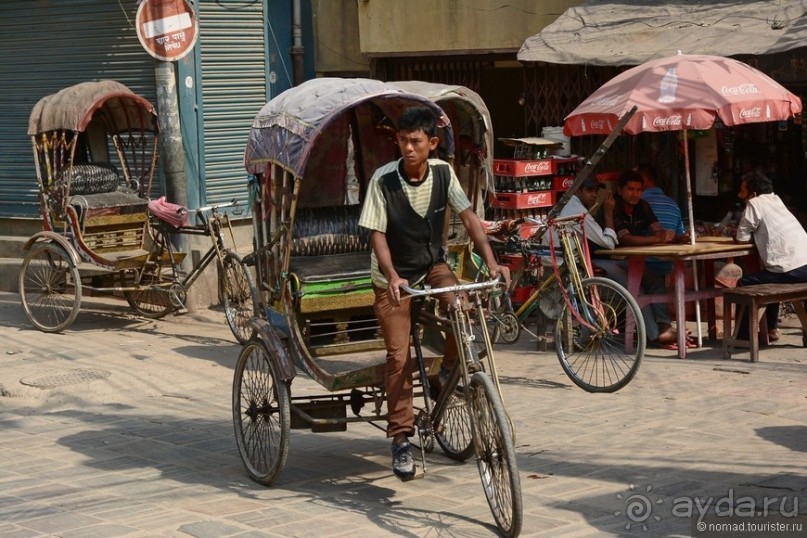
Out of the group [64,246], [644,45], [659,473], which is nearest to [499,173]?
[644,45]

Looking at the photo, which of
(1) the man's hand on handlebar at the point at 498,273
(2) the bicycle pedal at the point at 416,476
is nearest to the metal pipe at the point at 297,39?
(2) the bicycle pedal at the point at 416,476

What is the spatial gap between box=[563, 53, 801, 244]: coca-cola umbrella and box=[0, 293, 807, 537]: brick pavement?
190 centimetres

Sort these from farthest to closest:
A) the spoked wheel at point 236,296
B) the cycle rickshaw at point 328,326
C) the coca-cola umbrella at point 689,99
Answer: the spoked wheel at point 236,296 < the coca-cola umbrella at point 689,99 < the cycle rickshaw at point 328,326

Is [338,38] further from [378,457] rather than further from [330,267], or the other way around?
[378,457]

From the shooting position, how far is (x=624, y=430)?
26.0 feet

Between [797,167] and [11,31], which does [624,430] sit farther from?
[11,31]

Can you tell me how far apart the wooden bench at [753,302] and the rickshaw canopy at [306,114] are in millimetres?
3305

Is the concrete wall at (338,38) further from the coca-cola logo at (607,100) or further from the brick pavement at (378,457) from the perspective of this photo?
the brick pavement at (378,457)

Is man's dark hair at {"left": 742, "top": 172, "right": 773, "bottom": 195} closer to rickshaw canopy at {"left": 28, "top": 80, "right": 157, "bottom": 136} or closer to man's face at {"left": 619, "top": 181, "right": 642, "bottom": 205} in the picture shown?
man's face at {"left": 619, "top": 181, "right": 642, "bottom": 205}

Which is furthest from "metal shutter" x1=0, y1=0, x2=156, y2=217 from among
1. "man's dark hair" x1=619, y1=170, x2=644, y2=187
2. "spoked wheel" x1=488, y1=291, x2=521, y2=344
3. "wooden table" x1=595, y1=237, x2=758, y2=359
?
"wooden table" x1=595, y1=237, x2=758, y2=359

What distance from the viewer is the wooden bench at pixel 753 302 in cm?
983

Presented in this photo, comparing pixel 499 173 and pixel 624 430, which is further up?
pixel 499 173

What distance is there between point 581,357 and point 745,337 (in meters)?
1.69

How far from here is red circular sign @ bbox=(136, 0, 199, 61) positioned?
39.5ft
